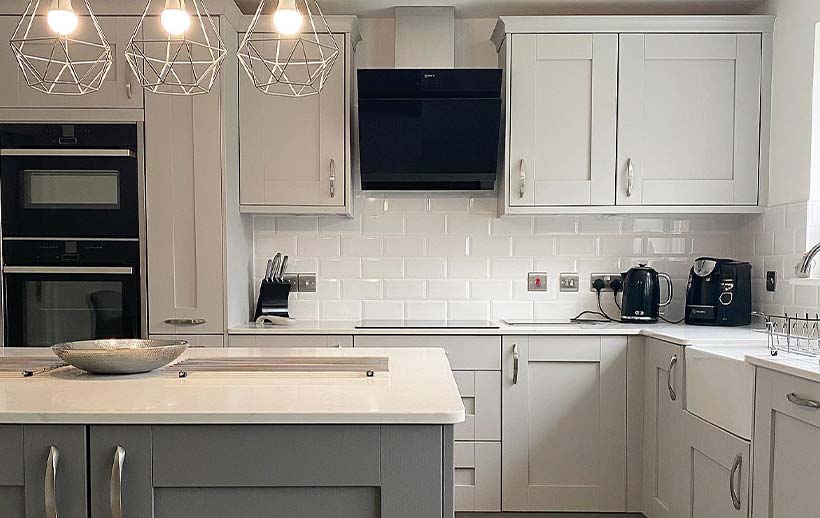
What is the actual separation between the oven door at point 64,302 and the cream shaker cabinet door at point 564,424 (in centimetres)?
176

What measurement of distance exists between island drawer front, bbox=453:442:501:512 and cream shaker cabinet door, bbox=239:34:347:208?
130 cm

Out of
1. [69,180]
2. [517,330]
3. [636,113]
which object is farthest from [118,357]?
[636,113]

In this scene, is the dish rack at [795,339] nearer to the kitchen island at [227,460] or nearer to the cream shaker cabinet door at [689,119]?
the cream shaker cabinet door at [689,119]

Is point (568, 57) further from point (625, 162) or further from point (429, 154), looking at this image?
point (429, 154)

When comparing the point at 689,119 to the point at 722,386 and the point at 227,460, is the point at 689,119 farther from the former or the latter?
the point at 227,460

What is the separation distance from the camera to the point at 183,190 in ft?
11.0

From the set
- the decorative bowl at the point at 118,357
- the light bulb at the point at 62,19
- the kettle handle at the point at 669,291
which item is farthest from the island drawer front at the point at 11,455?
the kettle handle at the point at 669,291

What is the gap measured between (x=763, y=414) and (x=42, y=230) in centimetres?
299

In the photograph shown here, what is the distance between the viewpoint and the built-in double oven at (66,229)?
11.0 ft

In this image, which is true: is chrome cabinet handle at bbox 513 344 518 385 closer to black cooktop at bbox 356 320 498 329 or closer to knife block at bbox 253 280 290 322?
black cooktop at bbox 356 320 498 329

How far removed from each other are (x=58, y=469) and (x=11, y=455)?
99 millimetres

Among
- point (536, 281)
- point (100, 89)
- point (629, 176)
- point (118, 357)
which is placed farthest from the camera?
point (536, 281)

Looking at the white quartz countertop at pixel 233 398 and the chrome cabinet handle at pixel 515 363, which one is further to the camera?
the chrome cabinet handle at pixel 515 363

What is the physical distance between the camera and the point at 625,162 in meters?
3.55
